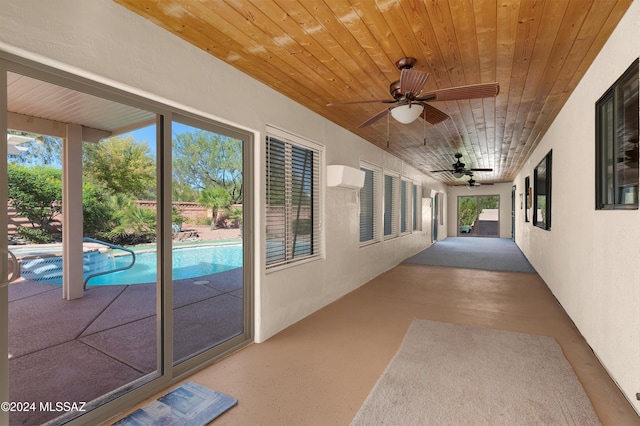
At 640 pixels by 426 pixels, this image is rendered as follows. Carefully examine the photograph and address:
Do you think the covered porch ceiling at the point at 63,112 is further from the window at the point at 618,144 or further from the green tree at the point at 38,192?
the window at the point at 618,144

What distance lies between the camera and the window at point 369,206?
557 centimetres

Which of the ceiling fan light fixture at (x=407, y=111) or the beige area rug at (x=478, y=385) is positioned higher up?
the ceiling fan light fixture at (x=407, y=111)

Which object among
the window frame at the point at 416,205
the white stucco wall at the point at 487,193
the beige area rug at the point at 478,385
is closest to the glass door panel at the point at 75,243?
the beige area rug at the point at 478,385

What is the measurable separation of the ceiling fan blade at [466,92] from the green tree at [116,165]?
371 centimetres

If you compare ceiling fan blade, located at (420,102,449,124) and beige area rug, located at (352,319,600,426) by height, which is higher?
ceiling fan blade, located at (420,102,449,124)

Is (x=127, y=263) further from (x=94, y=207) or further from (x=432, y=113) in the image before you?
(x=432, y=113)

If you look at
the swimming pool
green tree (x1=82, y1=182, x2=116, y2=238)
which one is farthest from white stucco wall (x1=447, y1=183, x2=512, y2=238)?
green tree (x1=82, y1=182, x2=116, y2=238)

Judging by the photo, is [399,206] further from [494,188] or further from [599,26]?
[494,188]

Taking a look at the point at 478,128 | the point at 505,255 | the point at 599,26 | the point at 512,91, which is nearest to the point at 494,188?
the point at 505,255

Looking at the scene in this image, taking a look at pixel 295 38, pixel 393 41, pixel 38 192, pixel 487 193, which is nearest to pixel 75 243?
pixel 38 192

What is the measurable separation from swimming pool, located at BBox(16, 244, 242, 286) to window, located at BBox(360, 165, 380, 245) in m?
2.38

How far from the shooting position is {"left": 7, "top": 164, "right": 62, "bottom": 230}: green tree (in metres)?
3.31

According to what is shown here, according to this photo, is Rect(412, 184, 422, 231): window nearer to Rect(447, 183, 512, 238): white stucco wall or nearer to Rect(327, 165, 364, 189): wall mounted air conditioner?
Rect(327, 165, 364, 189): wall mounted air conditioner

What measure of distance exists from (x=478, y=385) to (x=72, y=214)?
5224 millimetres
